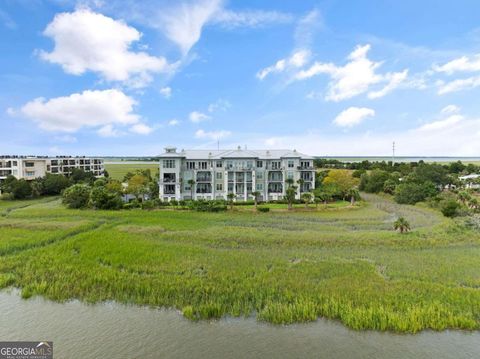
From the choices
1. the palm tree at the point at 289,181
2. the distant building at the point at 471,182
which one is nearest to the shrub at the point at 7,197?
the palm tree at the point at 289,181

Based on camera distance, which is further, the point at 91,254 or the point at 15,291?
the point at 91,254

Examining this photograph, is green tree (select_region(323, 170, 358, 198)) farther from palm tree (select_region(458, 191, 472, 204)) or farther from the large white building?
palm tree (select_region(458, 191, 472, 204))

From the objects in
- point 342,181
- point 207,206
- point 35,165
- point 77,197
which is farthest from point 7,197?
point 342,181

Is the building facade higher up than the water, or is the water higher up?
the building facade

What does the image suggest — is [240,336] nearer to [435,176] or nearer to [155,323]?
[155,323]

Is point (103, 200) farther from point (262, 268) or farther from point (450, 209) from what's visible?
point (450, 209)

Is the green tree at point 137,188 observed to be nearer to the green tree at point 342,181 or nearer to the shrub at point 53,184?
the shrub at point 53,184

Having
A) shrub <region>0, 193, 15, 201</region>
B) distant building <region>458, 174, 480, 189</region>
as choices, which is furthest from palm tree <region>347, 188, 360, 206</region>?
shrub <region>0, 193, 15, 201</region>

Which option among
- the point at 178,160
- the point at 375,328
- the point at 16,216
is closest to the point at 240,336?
the point at 375,328
